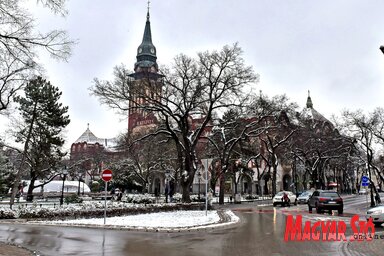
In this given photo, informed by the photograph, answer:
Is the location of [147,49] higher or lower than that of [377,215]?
higher

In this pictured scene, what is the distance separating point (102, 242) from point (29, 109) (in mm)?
35140

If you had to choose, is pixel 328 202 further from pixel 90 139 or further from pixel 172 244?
pixel 90 139

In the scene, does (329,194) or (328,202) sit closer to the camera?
(328,202)

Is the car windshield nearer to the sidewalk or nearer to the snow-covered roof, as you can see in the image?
the sidewalk

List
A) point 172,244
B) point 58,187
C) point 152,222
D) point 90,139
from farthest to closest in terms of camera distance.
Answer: point 90,139 → point 58,187 → point 152,222 → point 172,244

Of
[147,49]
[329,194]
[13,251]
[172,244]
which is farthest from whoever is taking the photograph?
[147,49]

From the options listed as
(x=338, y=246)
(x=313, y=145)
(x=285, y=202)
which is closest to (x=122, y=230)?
(x=338, y=246)

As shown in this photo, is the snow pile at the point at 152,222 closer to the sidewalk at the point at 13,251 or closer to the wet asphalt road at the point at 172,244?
the wet asphalt road at the point at 172,244

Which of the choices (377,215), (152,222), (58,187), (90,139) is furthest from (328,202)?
(90,139)

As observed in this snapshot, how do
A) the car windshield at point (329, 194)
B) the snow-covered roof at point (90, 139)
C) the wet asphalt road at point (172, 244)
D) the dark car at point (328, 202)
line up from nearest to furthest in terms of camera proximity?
the wet asphalt road at point (172, 244) → the dark car at point (328, 202) → the car windshield at point (329, 194) → the snow-covered roof at point (90, 139)

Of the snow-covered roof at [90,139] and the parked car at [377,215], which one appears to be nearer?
the parked car at [377,215]

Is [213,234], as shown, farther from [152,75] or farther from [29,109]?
[29,109]

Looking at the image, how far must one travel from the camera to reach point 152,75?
3203cm

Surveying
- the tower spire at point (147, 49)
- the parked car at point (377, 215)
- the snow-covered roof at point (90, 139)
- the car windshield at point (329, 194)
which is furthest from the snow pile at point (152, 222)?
the snow-covered roof at point (90, 139)
